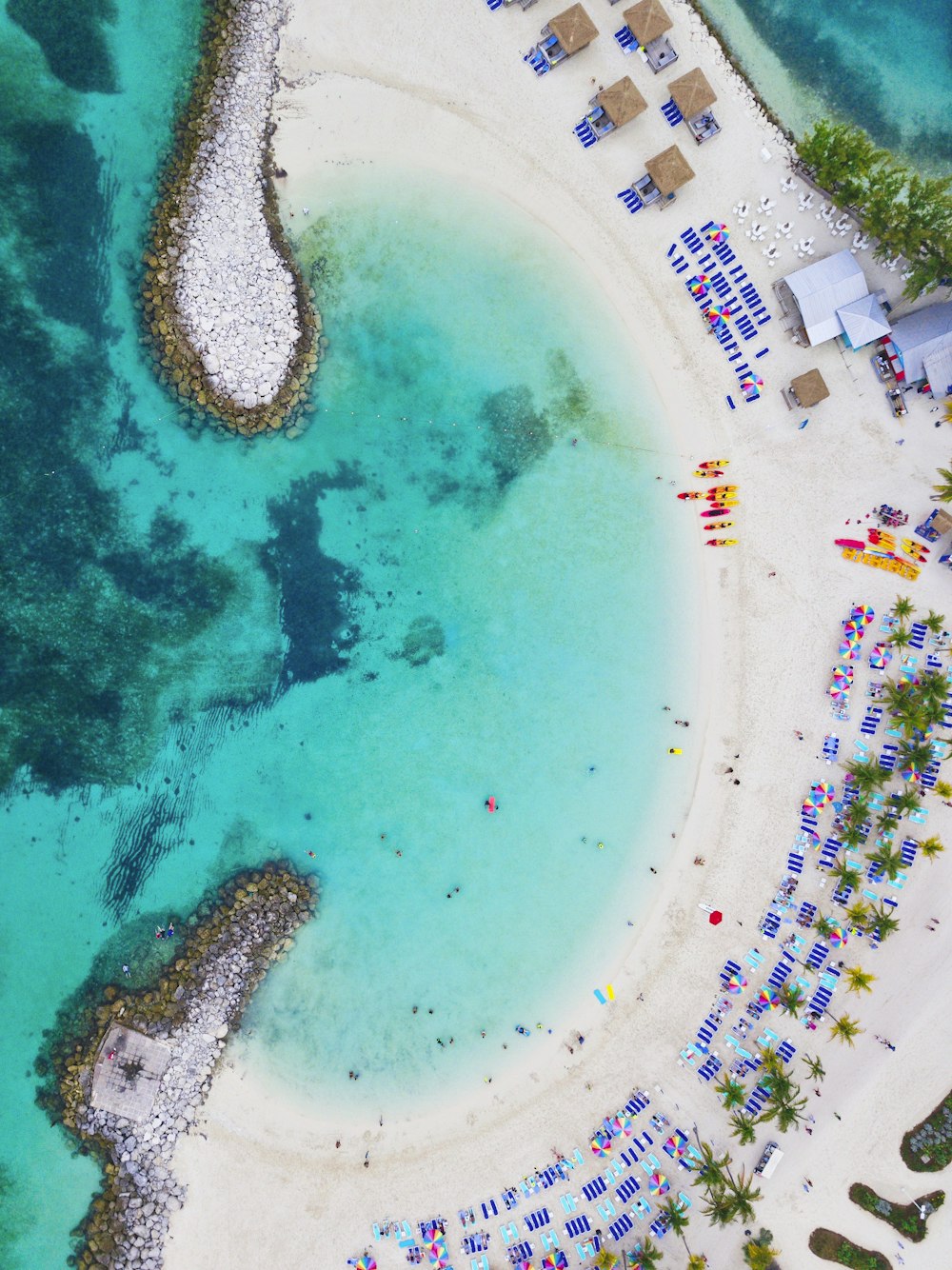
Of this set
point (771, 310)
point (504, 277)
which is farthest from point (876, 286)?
point (504, 277)

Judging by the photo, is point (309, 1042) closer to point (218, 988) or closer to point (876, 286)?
point (218, 988)

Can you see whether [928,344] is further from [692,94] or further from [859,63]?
[692,94]

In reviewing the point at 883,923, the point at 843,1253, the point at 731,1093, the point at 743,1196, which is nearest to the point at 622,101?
the point at 883,923

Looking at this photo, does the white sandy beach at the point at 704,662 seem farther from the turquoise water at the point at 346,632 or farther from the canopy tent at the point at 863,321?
the turquoise water at the point at 346,632

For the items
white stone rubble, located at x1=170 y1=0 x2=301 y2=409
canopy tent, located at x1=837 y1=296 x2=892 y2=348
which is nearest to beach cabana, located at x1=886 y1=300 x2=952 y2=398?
canopy tent, located at x1=837 y1=296 x2=892 y2=348

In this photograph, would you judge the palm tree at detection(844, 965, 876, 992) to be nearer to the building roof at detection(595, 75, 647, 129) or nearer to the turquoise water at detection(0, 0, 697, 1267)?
the turquoise water at detection(0, 0, 697, 1267)
